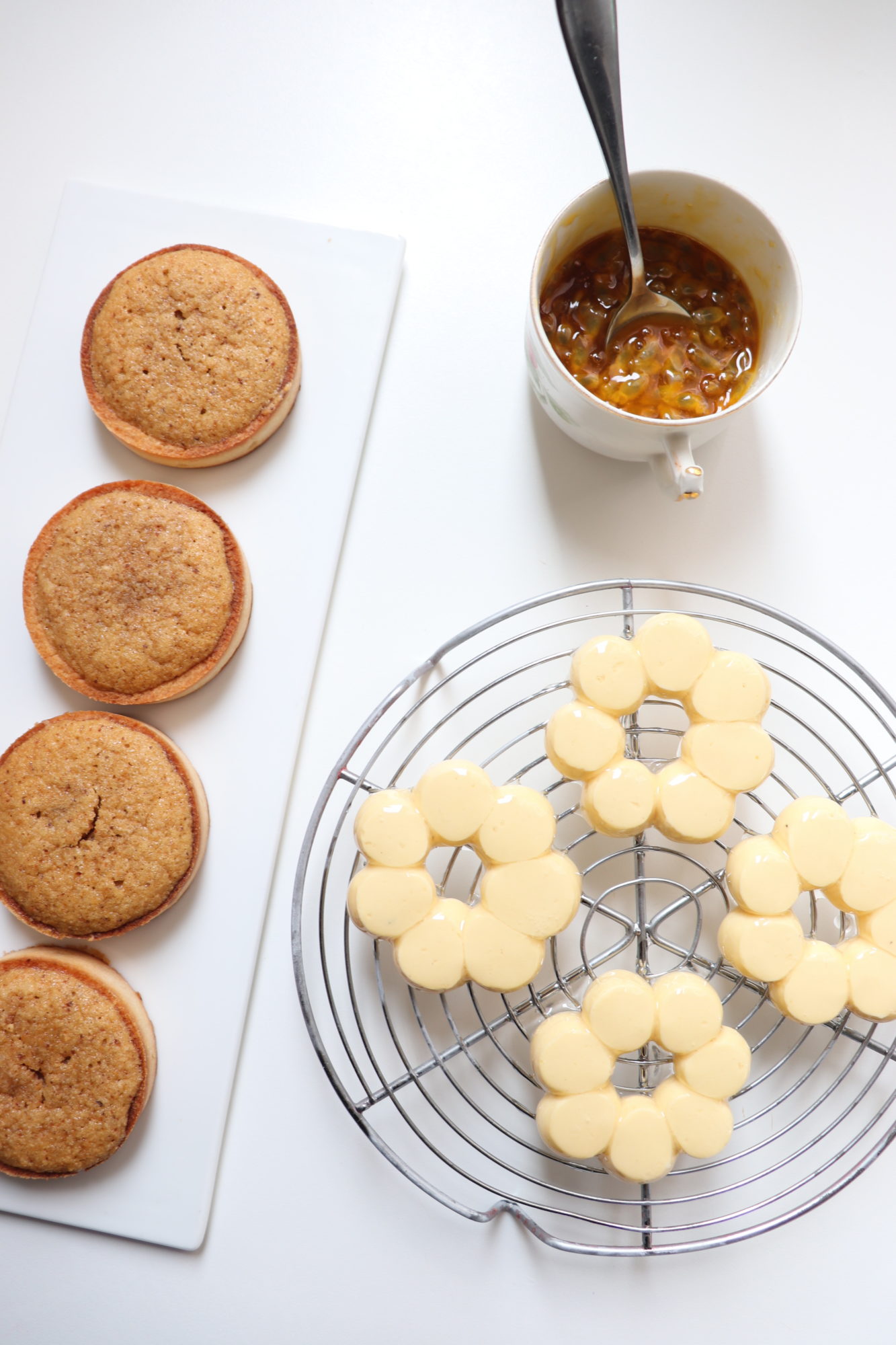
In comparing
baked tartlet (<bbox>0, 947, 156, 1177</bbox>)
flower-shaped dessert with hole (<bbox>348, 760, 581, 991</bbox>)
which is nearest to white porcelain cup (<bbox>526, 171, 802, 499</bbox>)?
flower-shaped dessert with hole (<bbox>348, 760, 581, 991</bbox>)

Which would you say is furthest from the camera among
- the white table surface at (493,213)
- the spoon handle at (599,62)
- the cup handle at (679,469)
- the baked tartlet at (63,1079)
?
the white table surface at (493,213)

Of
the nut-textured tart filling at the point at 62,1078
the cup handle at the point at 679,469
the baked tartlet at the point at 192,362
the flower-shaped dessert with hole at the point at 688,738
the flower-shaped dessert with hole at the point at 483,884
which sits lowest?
the nut-textured tart filling at the point at 62,1078

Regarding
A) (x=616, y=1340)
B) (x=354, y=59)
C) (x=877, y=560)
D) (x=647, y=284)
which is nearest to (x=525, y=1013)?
(x=616, y=1340)

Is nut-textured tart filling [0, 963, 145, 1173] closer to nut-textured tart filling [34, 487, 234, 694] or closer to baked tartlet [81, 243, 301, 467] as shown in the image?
nut-textured tart filling [34, 487, 234, 694]

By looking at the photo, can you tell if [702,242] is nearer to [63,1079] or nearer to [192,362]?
A: [192,362]

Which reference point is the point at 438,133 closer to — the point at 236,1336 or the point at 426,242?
the point at 426,242

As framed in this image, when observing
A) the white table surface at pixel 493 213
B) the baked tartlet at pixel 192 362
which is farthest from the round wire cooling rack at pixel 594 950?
the baked tartlet at pixel 192 362

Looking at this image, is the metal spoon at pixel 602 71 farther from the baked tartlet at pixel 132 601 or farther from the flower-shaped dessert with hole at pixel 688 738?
the baked tartlet at pixel 132 601
